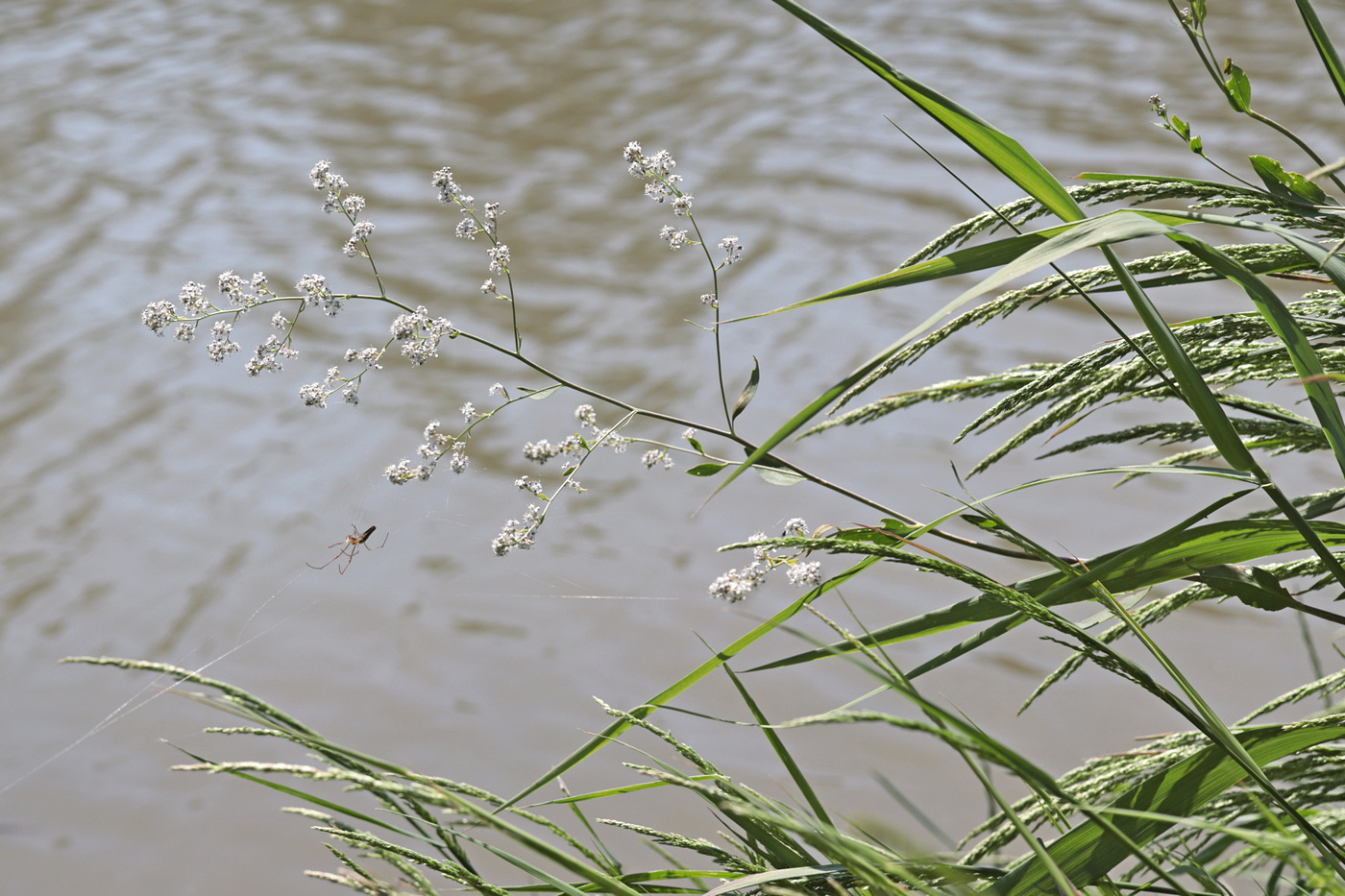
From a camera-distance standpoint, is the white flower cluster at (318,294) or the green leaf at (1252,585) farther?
the white flower cluster at (318,294)

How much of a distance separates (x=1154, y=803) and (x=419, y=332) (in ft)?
1.73

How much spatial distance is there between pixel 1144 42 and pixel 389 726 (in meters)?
3.48

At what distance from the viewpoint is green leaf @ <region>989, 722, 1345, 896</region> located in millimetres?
520

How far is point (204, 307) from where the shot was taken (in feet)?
A: 2.70

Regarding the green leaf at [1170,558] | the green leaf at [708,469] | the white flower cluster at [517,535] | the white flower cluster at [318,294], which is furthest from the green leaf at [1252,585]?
the white flower cluster at [318,294]

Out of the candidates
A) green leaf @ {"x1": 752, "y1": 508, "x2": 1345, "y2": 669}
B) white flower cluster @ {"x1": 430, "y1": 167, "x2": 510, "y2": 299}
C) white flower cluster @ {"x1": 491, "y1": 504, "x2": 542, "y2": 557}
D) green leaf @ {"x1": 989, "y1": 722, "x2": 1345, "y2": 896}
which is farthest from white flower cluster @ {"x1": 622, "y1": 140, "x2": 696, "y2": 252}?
green leaf @ {"x1": 989, "y1": 722, "x2": 1345, "y2": 896}

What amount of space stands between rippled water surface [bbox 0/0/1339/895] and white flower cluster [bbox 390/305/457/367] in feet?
3.69

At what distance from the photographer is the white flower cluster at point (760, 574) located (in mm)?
638

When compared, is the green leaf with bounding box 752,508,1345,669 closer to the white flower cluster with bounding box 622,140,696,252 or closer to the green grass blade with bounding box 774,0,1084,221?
the green grass blade with bounding box 774,0,1084,221

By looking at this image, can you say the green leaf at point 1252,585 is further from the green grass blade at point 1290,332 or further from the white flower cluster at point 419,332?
the white flower cluster at point 419,332

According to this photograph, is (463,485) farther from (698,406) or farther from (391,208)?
(391,208)

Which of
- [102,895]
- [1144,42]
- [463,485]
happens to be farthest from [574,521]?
[1144,42]

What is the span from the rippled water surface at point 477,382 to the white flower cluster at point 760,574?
1065 millimetres

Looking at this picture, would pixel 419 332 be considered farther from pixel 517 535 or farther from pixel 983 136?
pixel 983 136
